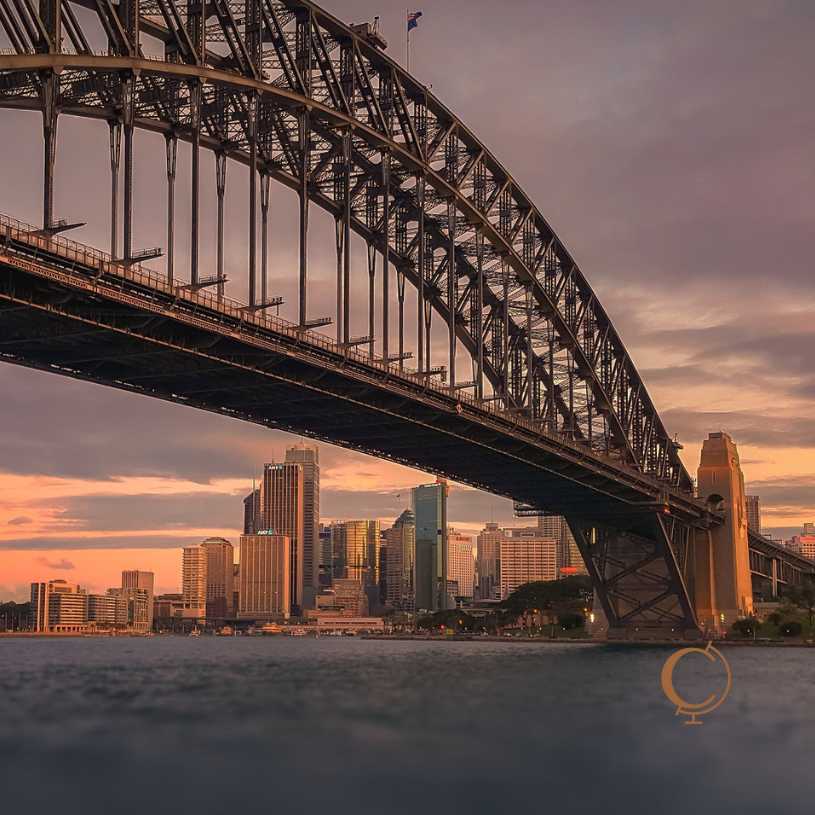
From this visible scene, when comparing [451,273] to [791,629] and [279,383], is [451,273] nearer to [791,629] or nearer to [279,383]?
[279,383]

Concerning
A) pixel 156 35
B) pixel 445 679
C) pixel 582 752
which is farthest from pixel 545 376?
pixel 582 752

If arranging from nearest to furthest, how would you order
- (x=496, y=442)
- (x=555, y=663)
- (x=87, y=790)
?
(x=87, y=790) → (x=496, y=442) → (x=555, y=663)

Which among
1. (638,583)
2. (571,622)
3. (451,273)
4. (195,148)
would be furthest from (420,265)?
(571,622)

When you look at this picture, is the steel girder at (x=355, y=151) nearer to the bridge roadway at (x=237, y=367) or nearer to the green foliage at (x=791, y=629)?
the bridge roadway at (x=237, y=367)

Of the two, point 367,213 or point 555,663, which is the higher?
point 367,213

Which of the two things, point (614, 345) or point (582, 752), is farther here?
point (614, 345)

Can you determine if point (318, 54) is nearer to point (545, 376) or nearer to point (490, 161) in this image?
point (490, 161)

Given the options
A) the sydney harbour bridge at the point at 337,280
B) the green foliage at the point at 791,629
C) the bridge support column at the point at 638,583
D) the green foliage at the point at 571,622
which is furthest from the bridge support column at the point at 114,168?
the green foliage at the point at 571,622

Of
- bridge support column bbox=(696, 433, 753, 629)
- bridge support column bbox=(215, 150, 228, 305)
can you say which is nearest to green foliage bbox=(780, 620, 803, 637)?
bridge support column bbox=(696, 433, 753, 629)
